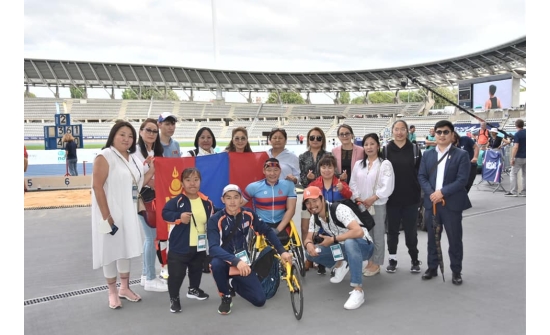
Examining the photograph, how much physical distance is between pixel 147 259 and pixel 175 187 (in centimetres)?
69

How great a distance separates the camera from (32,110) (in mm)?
41719

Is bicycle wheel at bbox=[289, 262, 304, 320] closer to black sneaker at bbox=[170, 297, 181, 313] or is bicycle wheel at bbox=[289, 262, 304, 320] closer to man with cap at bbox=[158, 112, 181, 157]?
black sneaker at bbox=[170, 297, 181, 313]

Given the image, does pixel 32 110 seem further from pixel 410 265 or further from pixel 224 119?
pixel 410 265

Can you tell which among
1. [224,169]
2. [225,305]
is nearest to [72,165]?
[224,169]

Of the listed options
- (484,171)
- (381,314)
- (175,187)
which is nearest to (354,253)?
(381,314)

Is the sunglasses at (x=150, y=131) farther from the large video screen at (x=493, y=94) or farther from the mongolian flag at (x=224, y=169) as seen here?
the large video screen at (x=493, y=94)

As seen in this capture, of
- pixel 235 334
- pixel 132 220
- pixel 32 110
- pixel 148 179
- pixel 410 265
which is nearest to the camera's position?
pixel 235 334

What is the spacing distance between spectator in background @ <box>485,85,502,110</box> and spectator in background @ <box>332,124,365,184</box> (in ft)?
110

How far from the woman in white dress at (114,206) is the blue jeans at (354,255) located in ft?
5.11

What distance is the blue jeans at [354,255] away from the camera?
3303 millimetres

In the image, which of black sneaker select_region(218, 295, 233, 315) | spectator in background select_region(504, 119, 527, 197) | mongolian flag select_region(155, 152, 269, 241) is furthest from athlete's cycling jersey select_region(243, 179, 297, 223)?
spectator in background select_region(504, 119, 527, 197)

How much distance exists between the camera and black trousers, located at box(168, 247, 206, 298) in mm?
3186

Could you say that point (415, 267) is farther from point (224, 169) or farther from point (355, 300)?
point (224, 169)

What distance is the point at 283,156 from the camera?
4160mm
